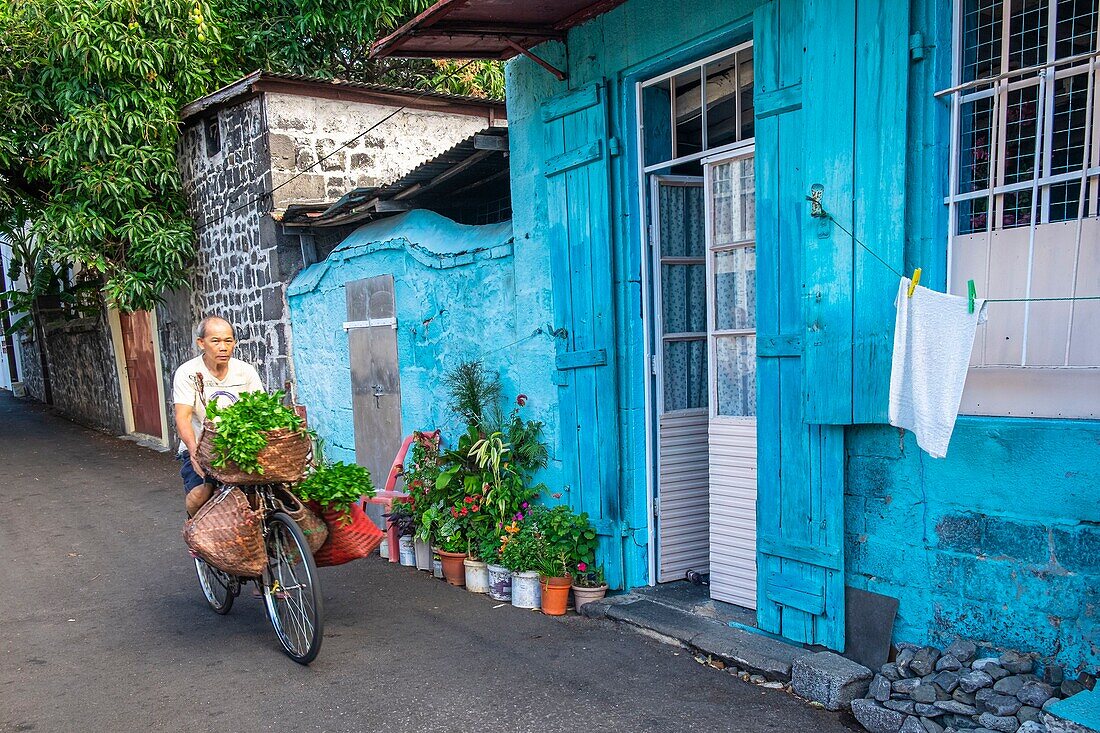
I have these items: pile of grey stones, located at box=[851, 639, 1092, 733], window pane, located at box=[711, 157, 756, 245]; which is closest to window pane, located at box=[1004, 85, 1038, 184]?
window pane, located at box=[711, 157, 756, 245]

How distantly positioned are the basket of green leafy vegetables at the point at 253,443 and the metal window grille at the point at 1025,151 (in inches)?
130

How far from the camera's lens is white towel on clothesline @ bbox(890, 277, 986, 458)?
10.7 ft

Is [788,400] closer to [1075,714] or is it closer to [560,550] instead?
[1075,714]

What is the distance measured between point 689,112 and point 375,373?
163 inches

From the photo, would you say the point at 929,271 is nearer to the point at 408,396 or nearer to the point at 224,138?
the point at 408,396

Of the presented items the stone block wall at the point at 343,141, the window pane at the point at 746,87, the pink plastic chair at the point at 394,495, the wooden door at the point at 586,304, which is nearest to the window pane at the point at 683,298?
the wooden door at the point at 586,304

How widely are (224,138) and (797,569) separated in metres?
8.93

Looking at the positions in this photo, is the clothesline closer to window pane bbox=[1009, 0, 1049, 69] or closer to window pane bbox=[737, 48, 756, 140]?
window pane bbox=[1009, 0, 1049, 69]

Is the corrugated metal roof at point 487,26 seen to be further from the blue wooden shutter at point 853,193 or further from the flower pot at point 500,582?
the flower pot at point 500,582

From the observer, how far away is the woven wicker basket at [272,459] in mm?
4102

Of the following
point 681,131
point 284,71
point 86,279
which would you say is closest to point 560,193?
point 681,131

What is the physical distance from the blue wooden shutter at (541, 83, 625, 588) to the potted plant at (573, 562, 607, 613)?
0.24ft

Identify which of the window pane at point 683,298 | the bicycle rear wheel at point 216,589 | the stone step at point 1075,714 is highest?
the window pane at point 683,298

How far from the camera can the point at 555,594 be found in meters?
5.15
